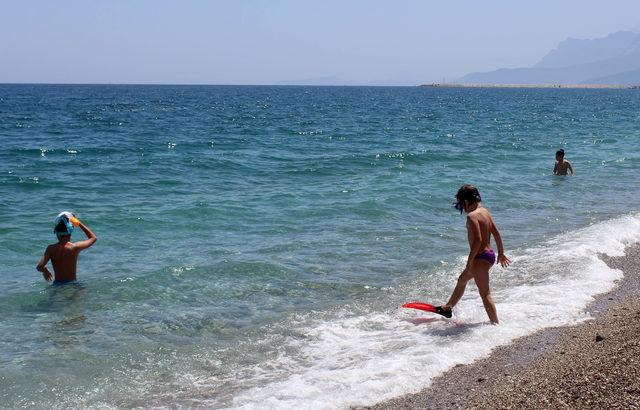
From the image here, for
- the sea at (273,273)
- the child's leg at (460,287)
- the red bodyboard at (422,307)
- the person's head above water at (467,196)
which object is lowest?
the sea at (273,273)

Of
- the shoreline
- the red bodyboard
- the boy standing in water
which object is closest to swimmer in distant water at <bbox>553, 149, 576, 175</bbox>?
the shoreline

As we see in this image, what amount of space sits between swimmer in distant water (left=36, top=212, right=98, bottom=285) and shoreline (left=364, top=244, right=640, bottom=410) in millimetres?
5038

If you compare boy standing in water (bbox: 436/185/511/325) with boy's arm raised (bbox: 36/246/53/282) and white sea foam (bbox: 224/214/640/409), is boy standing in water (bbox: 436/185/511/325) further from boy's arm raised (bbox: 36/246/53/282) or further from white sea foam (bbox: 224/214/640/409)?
boy's arm raised (bbox: 36/246/53/282)

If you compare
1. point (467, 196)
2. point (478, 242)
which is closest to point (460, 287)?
point (478, 242)

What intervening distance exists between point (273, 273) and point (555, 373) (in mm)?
5051

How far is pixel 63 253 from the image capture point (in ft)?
28.9

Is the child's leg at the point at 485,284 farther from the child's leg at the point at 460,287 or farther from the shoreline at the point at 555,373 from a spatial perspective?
the shoreline at the point at 555,373

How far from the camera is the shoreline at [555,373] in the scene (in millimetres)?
4828

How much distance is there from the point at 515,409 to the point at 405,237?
24.3 feet

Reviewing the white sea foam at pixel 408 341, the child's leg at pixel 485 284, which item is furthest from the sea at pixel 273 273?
the child's leg at pixel 485 284

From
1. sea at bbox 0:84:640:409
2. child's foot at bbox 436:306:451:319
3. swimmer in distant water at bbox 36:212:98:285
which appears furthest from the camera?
swimmer in distant water at bbox 36:212:98:285

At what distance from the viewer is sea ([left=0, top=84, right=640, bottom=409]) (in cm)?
627

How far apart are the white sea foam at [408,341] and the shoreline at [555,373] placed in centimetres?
19

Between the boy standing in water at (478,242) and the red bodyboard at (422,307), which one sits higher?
the boy standing in water at (478,242)
